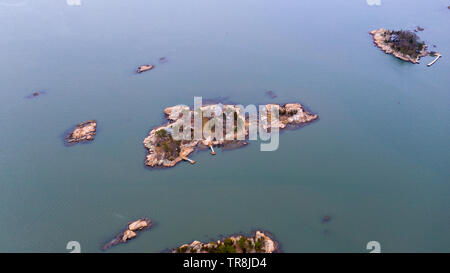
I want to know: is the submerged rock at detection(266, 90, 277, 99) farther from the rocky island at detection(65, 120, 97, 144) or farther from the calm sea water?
the rocky island at detection(65, 120, 97, 144)

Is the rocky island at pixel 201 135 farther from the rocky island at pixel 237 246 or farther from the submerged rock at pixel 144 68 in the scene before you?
the submerged rock at pixel 144 68

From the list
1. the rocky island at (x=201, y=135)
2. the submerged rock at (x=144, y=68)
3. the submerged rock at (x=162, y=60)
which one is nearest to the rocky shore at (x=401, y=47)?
the rocky island at (x=201, y=135)

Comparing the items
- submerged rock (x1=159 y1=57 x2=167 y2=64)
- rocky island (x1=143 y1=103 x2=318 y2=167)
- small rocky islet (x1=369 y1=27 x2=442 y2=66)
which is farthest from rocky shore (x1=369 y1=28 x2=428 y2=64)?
submerged rock (x1=159 y1=57 x2=167 y2=64)

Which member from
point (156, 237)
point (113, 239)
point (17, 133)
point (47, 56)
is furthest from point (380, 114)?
point (47, 56)

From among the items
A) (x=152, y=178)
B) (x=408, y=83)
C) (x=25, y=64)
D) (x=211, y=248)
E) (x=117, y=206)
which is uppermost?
(x=25, y=64)

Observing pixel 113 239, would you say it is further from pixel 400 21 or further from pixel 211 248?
pixel 400 21
